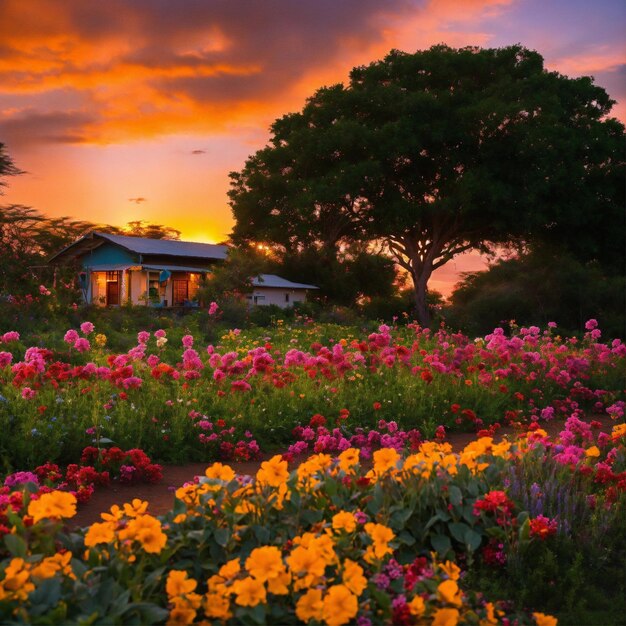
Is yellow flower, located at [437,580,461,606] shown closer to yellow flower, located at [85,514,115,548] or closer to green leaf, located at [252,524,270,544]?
green leaf, located at [252,524,270,544]

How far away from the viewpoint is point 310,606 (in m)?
2.86

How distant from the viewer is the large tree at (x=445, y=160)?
29.6 metres

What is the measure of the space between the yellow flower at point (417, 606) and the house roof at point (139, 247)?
34864mm

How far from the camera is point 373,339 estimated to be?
349 inches

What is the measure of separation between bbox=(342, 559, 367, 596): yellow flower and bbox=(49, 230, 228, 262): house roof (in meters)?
34.8

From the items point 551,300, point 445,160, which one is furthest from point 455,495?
point 445,160

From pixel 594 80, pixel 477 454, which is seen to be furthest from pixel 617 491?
pixel 594 80

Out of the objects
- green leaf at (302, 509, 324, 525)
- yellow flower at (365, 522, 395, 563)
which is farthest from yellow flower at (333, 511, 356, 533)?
green leaf at (302, 509, 324, 525)

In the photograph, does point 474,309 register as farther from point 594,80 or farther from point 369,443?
point 369,443

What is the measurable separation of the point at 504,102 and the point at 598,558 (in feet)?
94.1

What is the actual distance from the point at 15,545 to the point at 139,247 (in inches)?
1393

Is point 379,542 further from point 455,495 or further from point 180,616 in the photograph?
point 180,616

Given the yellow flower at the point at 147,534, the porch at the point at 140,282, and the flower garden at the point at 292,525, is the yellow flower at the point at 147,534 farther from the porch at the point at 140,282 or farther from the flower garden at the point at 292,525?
the porch at the point at 140,282

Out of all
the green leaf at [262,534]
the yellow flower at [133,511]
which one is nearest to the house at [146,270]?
the yellow flower at [133,511]
